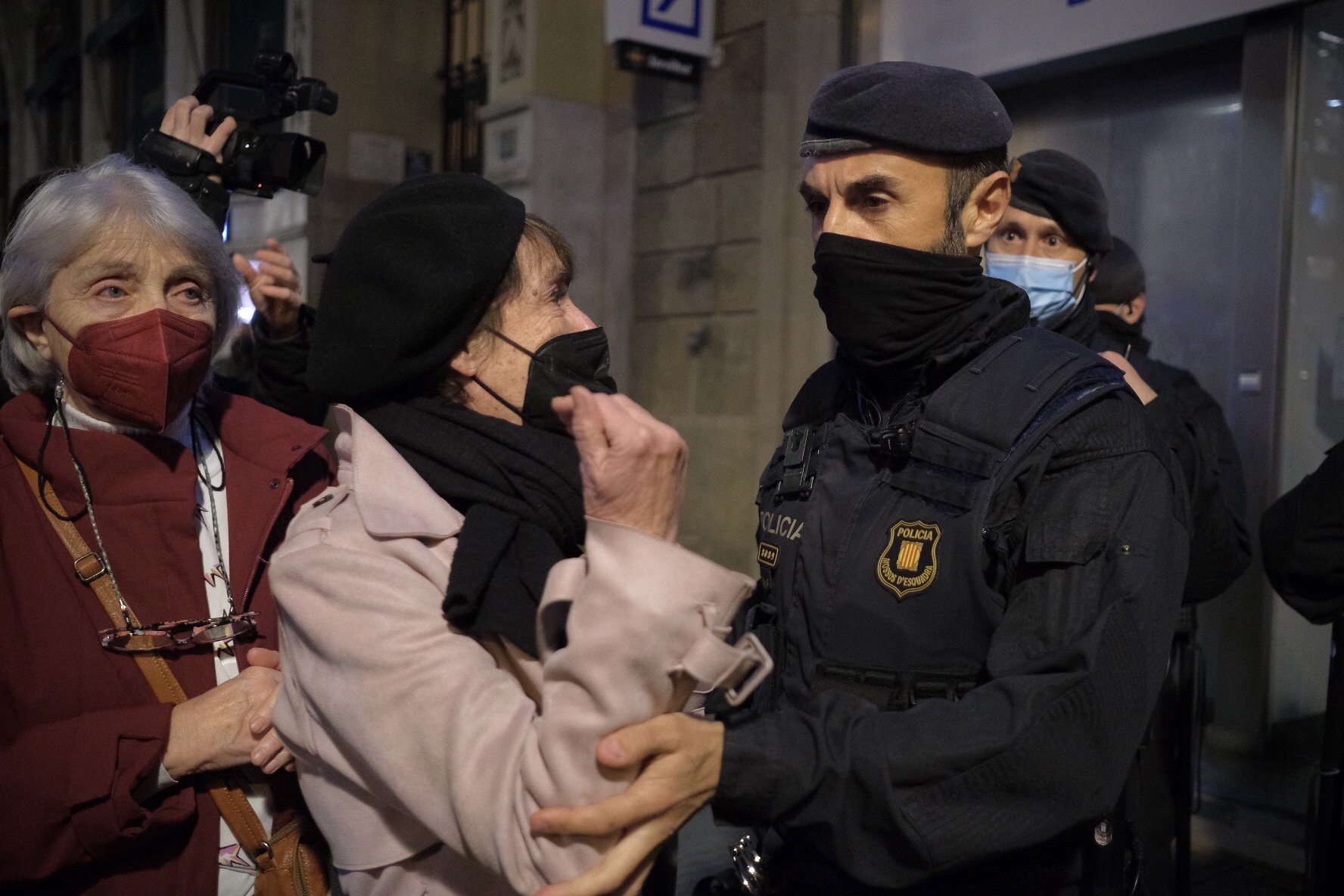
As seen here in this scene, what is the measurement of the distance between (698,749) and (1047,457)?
0.63m

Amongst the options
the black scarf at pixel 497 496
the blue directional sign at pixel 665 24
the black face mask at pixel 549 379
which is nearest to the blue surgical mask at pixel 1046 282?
the black face mask at pixel 549 379

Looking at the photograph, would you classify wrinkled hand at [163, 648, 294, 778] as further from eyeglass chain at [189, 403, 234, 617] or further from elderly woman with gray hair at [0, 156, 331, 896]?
eyeglass chain at [189, 403, 234, 617]

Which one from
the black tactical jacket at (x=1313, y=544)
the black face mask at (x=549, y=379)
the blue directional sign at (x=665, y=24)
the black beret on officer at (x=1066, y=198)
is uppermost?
the blue directional sign at (x=665, y=24)

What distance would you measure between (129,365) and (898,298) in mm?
1324

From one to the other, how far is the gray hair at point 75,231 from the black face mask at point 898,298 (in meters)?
1.22

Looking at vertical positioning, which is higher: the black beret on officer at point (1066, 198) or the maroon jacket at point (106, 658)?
the black beret on officer at point (1066, 198)

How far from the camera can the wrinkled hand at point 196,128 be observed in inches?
120

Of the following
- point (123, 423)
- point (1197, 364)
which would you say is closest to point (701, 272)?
point (1197, 364)

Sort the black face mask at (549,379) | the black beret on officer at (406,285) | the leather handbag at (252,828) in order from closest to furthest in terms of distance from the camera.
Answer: the black beret on officer at (406,285)
the black face mask at (549,379)
the leather handbag at (252,828)

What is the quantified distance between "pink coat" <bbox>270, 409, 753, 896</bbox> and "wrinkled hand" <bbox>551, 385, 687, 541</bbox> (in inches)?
1.1

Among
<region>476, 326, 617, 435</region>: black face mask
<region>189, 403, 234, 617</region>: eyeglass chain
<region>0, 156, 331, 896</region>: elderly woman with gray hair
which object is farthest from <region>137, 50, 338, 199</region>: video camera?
<region>476, 326, 617, 435</region>: black face mask

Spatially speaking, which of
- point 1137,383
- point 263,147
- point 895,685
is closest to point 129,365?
point 263,147

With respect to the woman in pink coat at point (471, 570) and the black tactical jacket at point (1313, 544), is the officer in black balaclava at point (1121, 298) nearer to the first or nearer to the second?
the black tactical jacket at point (1313, 544)

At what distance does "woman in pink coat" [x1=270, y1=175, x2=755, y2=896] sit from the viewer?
4.12 feet
